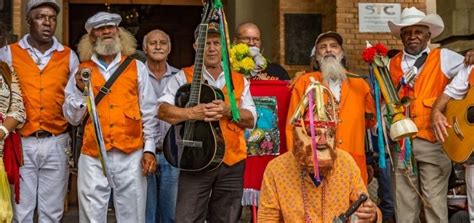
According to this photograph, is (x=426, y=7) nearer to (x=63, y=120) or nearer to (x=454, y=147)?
(x=454, y=147)

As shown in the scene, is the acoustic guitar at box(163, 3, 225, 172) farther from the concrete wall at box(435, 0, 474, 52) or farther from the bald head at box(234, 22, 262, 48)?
the concrete wall at box(435, 0, 474, 52)

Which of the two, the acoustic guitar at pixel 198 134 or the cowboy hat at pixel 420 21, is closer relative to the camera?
the acoustic guitar at pixel 198 134

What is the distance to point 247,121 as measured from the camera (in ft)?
17.8

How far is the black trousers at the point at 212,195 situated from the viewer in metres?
5.30

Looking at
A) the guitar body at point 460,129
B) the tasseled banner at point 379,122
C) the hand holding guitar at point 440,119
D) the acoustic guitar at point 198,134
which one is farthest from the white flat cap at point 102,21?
the guitar body at point 460,129

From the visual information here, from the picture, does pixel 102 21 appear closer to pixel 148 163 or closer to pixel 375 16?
pixel 148 163

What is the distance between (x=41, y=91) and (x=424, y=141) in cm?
316

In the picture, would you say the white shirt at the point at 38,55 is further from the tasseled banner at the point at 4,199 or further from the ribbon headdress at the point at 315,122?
the ribbon headdress at the point at 315,122

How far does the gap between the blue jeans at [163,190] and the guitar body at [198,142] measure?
783 millimetres

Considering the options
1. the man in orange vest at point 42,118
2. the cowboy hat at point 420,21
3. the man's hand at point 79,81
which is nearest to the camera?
the man's hand at point 79,81

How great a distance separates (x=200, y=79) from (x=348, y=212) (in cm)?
204

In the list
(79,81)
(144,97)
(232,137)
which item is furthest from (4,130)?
(232,137)

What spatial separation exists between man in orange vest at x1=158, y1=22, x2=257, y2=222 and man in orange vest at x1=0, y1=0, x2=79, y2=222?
3.01 feet

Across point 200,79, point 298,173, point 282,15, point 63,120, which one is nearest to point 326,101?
point 298,173
